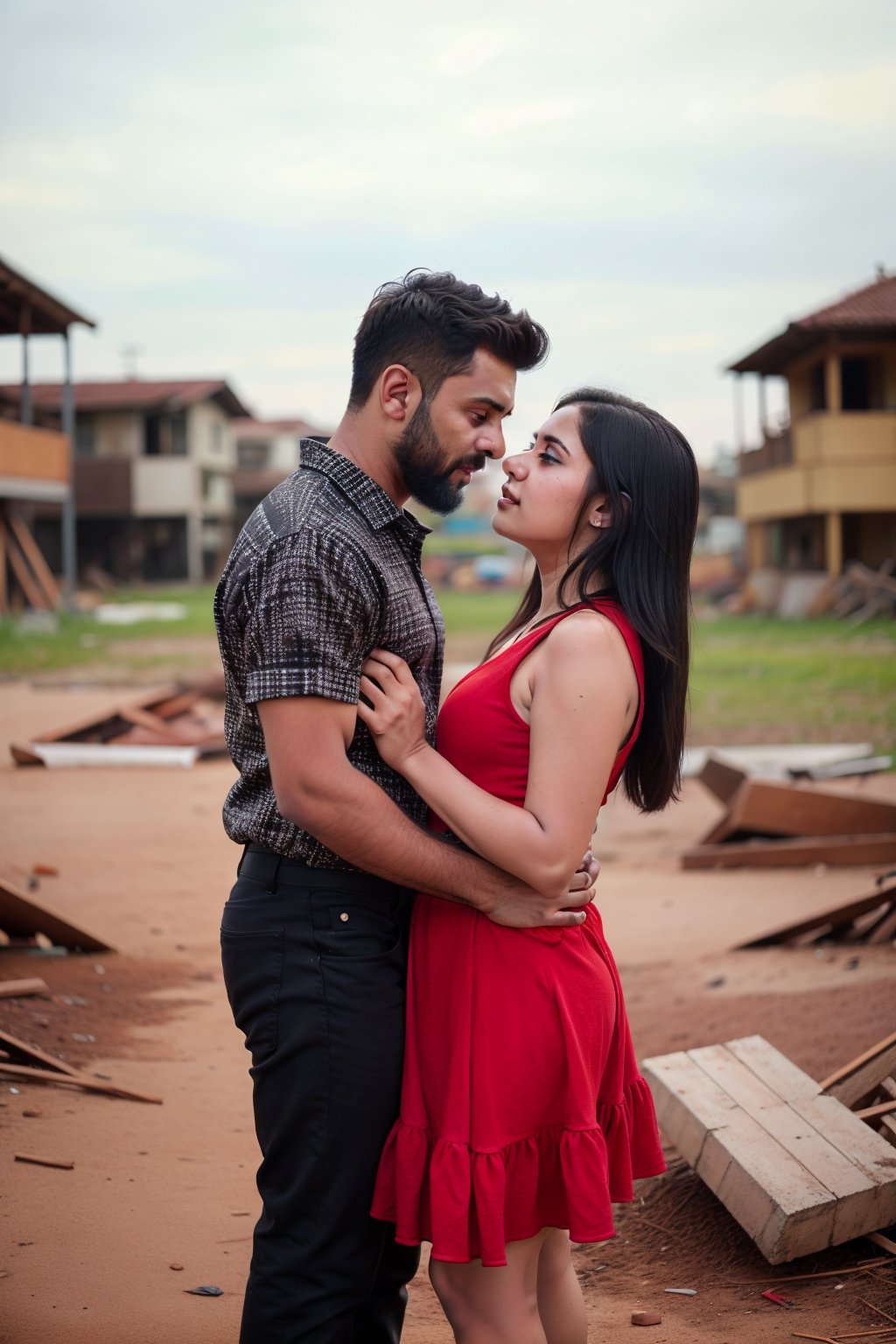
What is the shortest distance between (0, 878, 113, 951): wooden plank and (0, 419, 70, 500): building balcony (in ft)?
78.2

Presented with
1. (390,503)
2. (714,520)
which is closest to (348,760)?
(390,503)

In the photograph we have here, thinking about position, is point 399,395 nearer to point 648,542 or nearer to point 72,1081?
point 648,542

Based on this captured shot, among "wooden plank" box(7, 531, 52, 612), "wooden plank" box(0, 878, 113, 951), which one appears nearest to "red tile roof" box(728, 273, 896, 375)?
"wooden plank" box(7, 531, 52, 612)

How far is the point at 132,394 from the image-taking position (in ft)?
165

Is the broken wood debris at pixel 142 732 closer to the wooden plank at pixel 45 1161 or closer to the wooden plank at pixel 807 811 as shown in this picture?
the wooden plank at pixel 807 811

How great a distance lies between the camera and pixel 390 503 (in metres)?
2.78

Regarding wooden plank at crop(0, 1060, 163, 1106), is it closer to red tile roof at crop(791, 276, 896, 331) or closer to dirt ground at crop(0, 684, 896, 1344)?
dirt ground at crop(0, 684, 896, 1344)

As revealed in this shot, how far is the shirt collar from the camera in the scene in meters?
2.73

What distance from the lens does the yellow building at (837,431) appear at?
31.2 m

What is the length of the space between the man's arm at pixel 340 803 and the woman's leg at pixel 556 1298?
848mm

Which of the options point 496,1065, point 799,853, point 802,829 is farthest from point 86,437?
point 496,1065

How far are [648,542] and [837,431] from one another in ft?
100

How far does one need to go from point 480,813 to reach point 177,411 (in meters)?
50.7

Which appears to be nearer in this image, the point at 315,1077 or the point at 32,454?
the point at 315,1077
